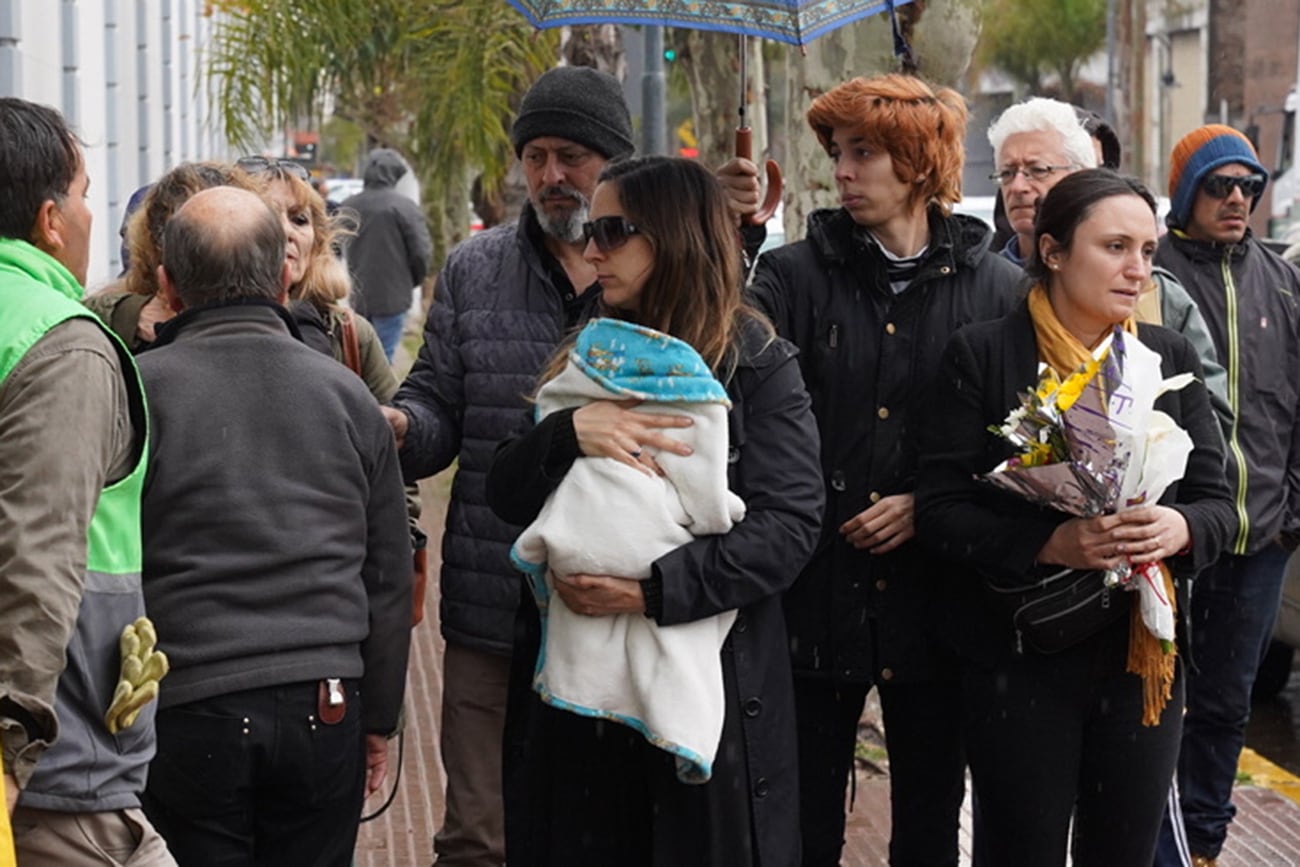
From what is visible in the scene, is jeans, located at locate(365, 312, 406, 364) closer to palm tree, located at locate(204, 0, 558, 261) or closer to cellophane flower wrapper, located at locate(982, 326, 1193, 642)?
palm tree, located at locate(204, 0, 558, 261)

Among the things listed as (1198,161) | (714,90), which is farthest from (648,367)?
(714,90)

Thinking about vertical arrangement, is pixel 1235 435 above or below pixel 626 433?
below

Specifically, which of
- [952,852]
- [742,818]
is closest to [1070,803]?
[952,852]

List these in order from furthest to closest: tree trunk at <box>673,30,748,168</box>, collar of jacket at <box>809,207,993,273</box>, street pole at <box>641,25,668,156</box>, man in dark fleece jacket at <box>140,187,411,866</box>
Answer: street pole at <box>641,25,668,156</box>, tree trunk at <box>673,30,748,168</box>, collar of jacket at <box>809,207,993,273</box>, man in dark fleece jacket at <box>140,187,411,866</box>

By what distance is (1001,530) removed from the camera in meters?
4.48

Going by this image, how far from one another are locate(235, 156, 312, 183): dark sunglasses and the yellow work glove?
1.97 m

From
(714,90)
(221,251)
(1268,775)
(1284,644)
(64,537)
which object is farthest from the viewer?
(714,90)

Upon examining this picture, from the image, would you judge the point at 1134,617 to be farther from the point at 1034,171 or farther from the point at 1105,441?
the point at 1034,171

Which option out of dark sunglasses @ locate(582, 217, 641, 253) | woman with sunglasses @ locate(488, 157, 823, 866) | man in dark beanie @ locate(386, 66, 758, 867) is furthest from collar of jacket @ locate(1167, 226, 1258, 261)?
dark sunglasses @ locate(582, 217, 641, 253)

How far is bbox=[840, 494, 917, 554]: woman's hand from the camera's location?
15.4 ft

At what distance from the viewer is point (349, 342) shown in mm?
5238

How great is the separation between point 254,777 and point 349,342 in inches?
58.9

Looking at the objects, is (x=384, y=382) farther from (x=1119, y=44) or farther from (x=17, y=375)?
(x=1119, y=44)

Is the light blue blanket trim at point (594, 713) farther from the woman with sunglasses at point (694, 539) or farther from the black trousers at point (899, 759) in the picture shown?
the black trousers at point (899, 759)
